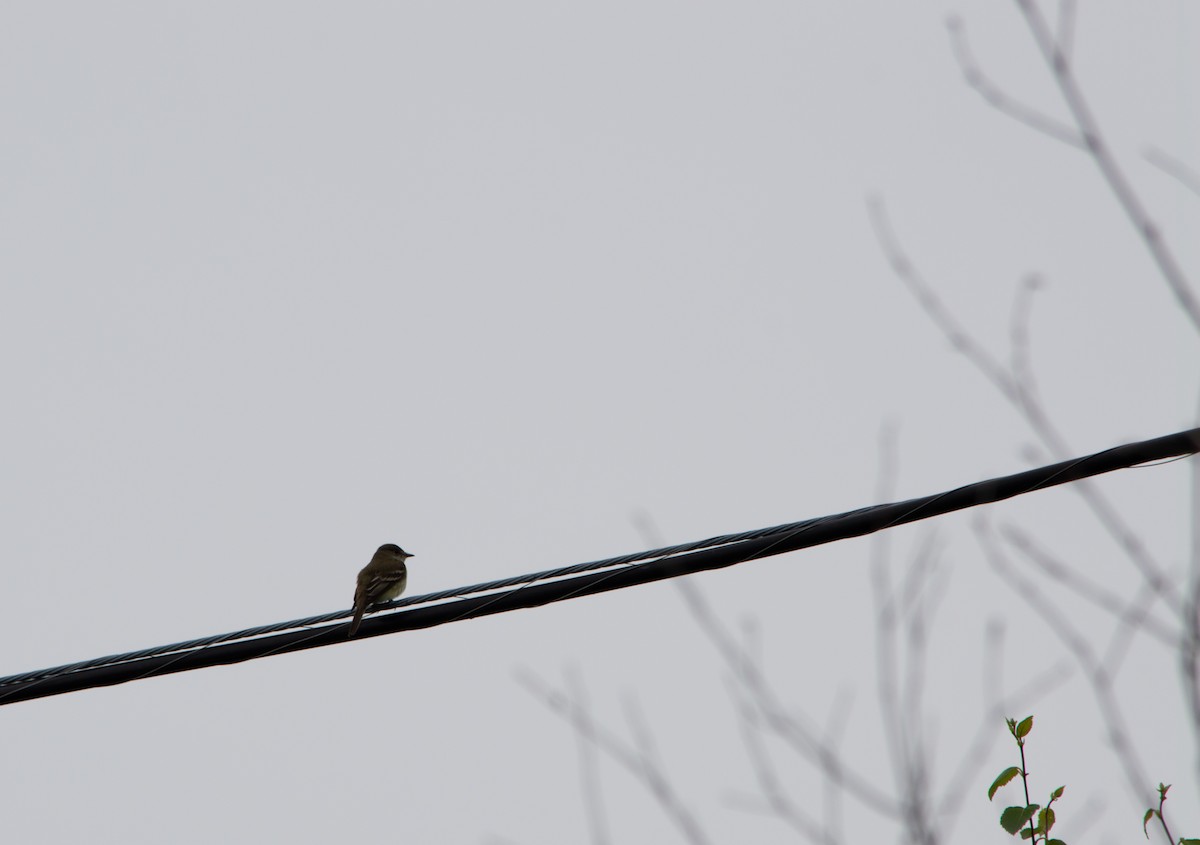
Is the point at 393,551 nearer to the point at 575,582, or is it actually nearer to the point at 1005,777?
the point at 575,582

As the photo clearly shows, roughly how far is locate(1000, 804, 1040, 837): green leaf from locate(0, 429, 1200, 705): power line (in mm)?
1215

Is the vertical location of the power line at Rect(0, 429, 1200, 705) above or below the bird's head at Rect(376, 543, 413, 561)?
below

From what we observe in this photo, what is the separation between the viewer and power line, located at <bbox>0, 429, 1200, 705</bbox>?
552cm

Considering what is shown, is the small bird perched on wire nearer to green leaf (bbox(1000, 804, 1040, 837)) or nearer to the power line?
the power line

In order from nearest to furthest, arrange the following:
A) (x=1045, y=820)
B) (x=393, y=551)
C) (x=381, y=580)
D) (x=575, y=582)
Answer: (x=1045, y=820)
(x=575, y=582)
(x=381, y=580)
(x=393, y=551)

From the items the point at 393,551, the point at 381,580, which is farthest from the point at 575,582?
the point at 393,551

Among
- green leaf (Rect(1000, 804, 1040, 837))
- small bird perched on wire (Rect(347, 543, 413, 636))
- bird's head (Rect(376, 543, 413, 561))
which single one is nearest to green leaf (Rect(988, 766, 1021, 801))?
green leaf (Rect(1000, 804, 1040, 837))

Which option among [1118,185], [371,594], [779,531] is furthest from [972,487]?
[371,594]

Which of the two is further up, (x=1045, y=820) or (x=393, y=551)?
(x=393, y=551)

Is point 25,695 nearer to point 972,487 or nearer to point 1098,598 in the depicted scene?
point 972,487

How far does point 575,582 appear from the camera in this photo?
22.0 ft

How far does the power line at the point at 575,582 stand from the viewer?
552cm

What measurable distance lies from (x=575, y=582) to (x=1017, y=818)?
2.36m

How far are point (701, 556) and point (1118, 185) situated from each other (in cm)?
326
